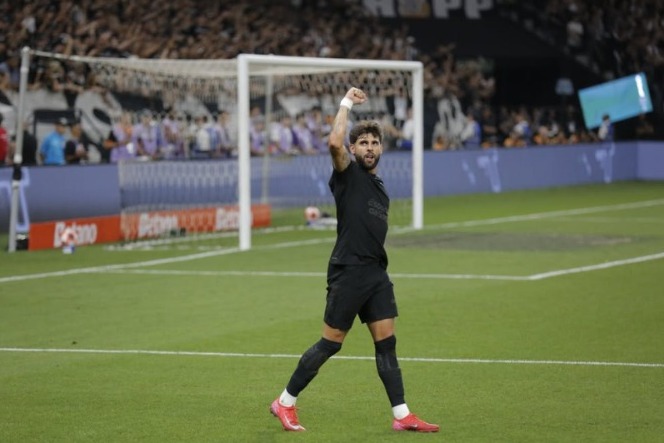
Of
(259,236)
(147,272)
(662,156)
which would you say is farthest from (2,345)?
(662,156)

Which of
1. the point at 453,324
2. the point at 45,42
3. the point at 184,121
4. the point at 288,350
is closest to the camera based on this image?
the point at 288,350

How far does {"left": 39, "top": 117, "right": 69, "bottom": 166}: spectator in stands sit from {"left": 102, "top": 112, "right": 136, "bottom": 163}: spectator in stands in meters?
0.93

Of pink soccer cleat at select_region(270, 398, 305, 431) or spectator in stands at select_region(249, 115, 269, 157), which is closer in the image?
pink soccer cleat at select_region(270, 398, 305, 431)

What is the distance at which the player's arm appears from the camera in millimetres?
8617

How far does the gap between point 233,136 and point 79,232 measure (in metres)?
6.24

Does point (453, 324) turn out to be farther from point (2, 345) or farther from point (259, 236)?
point (259, 236)

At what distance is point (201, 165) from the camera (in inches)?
1020

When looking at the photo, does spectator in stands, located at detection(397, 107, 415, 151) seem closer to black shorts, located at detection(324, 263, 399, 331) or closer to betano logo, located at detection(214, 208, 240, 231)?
betano logo, located at detection(214, 208, 240, 231)

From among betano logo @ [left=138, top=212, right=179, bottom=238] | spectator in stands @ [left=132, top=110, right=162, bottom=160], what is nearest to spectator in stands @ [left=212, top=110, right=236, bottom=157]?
spectator in stands @ [left=132, top=110, right=162, bottom=160]

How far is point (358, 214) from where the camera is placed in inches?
351

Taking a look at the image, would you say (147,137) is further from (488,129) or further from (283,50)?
(488,129)

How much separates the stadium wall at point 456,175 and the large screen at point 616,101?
1889mm

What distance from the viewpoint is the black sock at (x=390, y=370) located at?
8.91m

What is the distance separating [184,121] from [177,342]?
45.6ft
